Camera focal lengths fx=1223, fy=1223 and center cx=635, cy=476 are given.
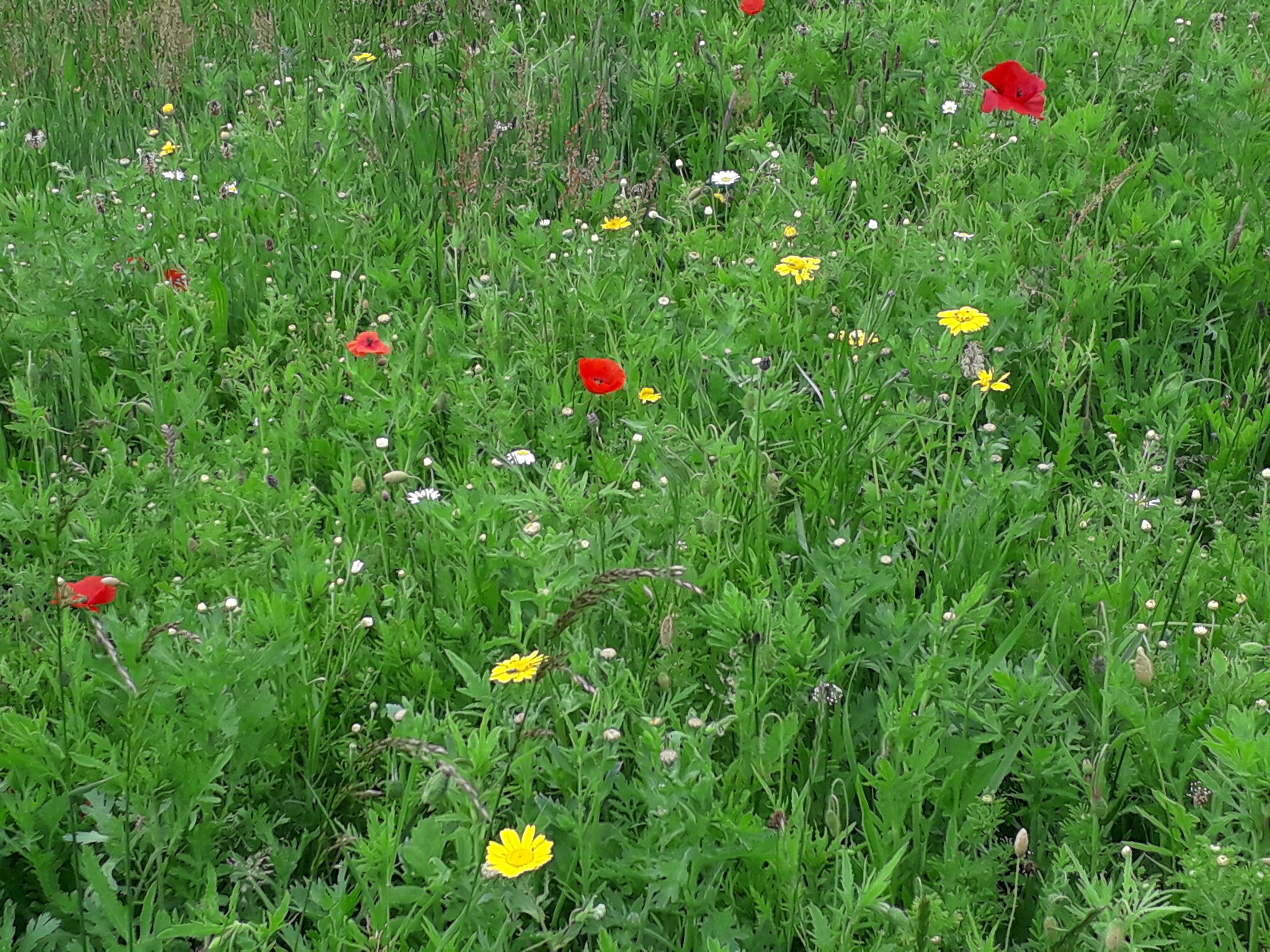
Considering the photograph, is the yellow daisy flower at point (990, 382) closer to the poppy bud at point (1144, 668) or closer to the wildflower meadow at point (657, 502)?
the wildflower meadow at point (657, 502)

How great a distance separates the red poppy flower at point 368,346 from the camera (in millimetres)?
2787

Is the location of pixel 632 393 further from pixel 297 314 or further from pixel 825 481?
pixel 297 314

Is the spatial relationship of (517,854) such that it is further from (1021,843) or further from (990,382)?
(990,382)

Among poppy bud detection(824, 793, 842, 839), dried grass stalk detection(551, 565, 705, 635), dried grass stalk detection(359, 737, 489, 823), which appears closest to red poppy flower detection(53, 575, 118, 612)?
dried grass stalk detection(359, 737, 489, 823)

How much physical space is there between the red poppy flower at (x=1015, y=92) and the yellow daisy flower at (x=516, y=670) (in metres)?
2.18

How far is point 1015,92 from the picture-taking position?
3338 millimetres

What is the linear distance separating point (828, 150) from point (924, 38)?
29.5 inches

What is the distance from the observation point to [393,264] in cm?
352

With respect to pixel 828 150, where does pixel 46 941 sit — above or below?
below

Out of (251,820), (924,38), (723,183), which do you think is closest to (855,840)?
(251,820)

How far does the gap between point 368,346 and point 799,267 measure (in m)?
1.08

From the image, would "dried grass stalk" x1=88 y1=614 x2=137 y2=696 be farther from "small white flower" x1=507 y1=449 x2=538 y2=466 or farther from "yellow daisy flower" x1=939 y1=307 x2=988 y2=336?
"yellow daisy flower" x1=939 y1=307 x2=988 y2=336

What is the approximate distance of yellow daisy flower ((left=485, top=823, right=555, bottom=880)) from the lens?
1.54 meters

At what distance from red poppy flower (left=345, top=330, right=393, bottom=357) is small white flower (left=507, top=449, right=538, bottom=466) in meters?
0.42
